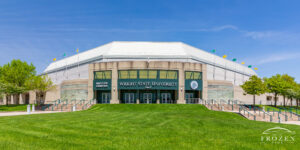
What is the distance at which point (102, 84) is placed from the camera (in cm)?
4638

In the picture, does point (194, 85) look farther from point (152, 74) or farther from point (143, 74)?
point (143, 74)

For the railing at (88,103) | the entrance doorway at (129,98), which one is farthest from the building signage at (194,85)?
the railing at (88,103)

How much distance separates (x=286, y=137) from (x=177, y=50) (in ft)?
160

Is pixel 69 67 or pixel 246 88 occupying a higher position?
pixel 69 67

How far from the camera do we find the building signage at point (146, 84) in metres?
Answer: 44.8

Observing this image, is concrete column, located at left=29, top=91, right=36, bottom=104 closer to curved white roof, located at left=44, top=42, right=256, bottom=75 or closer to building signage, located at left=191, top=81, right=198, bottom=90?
curved white roof, located at left=44, top=42, right=256, bottom=75

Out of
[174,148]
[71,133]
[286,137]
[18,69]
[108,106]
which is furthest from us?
[18,69]

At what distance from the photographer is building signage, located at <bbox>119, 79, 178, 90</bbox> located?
44.8 metres

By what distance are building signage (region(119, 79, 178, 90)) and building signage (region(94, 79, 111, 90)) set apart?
2.71 meters

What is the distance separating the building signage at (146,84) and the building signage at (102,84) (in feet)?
8.90

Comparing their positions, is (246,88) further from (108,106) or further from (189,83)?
(108,106)

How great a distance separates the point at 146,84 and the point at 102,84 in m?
9.56

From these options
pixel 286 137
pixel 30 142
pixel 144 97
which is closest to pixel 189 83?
pixel 144 97

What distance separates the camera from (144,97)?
47.3 metres
